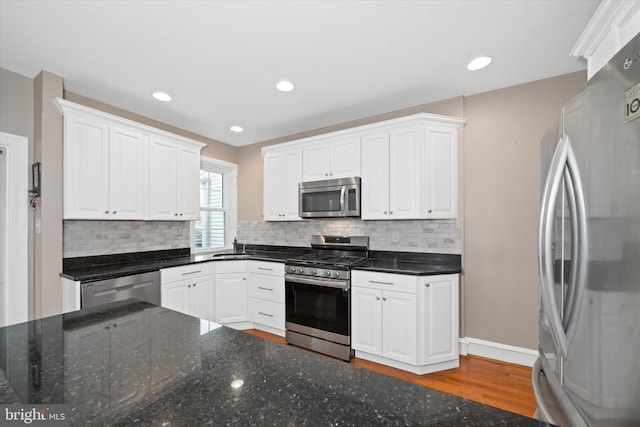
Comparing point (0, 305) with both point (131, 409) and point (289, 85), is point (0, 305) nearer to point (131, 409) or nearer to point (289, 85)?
point (131, 409)

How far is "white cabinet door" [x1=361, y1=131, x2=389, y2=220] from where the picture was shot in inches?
119

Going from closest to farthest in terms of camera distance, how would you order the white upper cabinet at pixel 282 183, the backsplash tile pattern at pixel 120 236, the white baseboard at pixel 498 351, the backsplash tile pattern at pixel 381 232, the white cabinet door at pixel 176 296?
the white baseboard at pixel 498 351
the backsplash tile pattern at pixel 120 236
the white cabinet door at pixel 176 296
the backsplash tile pattern at pixel 381 232
the white upper cabinet at pixel 282 183

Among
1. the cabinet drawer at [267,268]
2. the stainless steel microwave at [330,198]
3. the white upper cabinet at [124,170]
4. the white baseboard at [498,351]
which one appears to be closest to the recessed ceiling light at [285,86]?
the stainless steel microwave at [330,198]

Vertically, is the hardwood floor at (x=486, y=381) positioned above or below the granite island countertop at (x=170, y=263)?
below

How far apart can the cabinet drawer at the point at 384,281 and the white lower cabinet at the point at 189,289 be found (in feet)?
5.83

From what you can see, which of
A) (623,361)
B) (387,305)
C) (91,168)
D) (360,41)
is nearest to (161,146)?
(91,168)

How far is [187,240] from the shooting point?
12.8 ft

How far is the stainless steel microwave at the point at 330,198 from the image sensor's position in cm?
317

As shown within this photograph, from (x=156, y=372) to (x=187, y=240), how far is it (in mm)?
3473

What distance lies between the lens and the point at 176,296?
9.89 ft

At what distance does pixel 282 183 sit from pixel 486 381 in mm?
2990

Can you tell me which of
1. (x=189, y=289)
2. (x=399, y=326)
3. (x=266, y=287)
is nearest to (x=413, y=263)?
(x=399, y=326)

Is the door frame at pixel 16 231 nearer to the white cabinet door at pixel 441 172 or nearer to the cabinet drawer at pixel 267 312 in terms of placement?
the cabinet drawer at pixel 267 312

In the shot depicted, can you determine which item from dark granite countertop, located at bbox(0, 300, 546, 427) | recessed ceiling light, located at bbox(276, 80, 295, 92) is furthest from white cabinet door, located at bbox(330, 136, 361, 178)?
dark granite countertop, located at bbox(0, 300, 546, 427)
